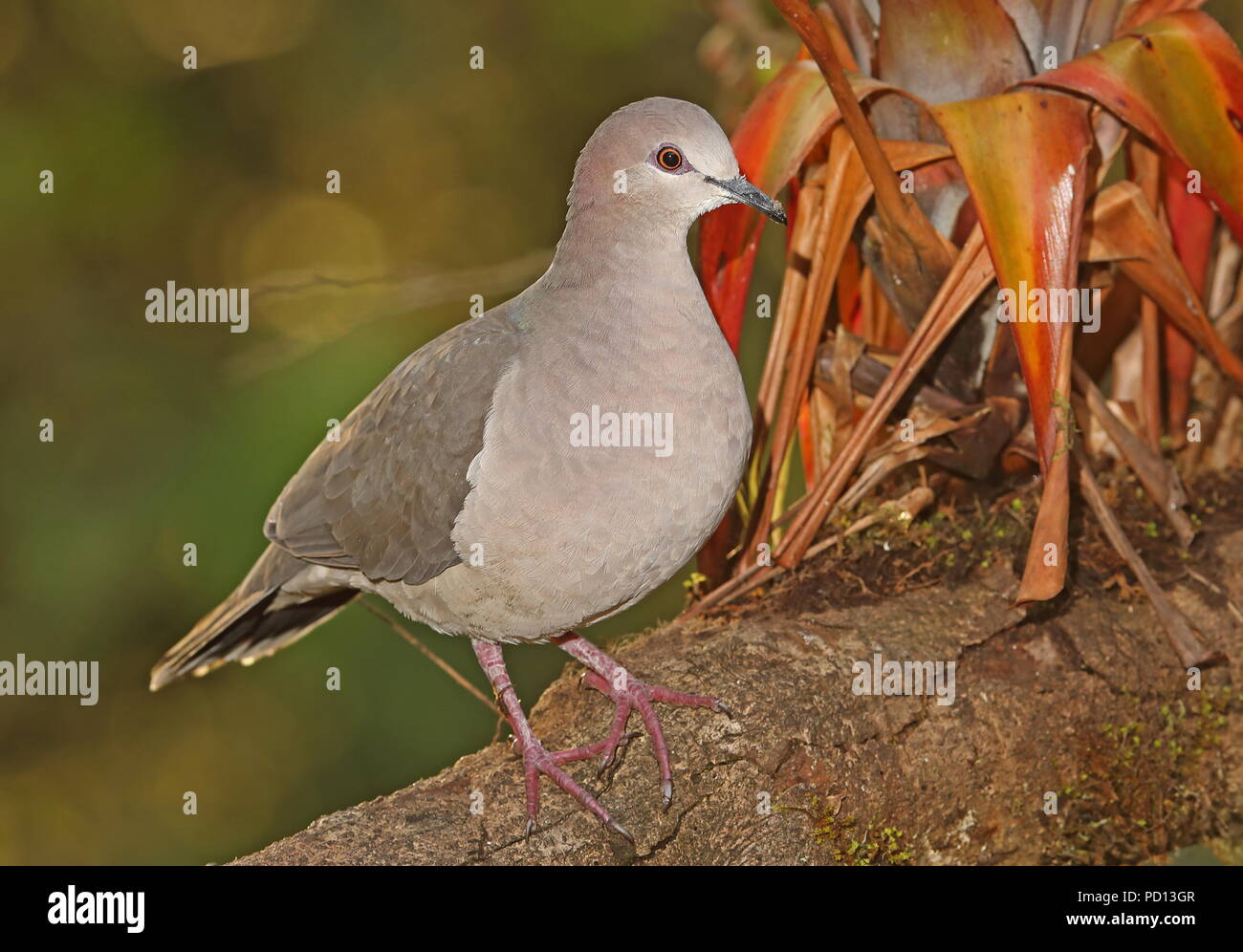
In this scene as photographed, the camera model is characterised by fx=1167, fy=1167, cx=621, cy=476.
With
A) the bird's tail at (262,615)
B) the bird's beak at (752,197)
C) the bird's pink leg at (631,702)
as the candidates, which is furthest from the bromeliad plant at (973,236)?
the bird's tail at (262,615)

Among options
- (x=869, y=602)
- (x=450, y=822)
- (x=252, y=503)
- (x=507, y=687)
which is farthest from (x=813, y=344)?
(x=252, y=503)

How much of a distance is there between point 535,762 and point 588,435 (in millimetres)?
591

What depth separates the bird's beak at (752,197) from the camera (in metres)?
2.15

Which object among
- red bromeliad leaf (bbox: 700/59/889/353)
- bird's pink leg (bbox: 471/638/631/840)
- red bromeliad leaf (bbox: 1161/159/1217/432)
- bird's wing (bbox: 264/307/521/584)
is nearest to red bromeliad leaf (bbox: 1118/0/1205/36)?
red bromeliad leaf (bbox: 1161/159/1217/432)

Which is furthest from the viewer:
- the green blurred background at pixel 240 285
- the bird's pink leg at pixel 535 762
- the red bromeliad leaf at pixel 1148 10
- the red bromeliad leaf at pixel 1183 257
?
the green blurred background at pixel 240 285

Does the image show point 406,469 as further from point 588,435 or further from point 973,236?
point 973,236

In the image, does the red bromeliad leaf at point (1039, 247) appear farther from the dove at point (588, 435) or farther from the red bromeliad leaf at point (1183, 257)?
the red bromeliad leaf at point (1183, 257)

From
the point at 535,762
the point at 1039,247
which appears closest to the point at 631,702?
the point at 535,762

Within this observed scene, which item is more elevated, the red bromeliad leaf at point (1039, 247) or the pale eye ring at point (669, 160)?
the pale eye ring at point (669, 160)

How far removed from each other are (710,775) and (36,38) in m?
4.13

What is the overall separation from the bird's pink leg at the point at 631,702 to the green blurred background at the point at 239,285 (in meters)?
2.20

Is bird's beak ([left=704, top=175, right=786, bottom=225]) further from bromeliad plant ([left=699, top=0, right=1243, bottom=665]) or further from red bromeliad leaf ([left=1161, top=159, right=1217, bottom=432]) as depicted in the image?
red bromeliad leaf ([left=1161, top=159, right=1217, bottom=432])

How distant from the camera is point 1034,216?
2.07 meters

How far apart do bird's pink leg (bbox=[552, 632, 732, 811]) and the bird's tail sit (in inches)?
29.6
